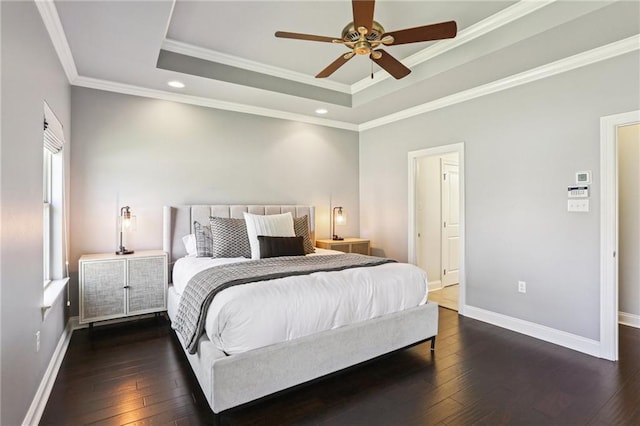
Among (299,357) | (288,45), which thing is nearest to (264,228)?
(299,357)

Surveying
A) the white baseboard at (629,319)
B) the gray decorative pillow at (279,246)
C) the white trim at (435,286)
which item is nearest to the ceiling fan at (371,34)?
the gray decorative pillow at (279,246)

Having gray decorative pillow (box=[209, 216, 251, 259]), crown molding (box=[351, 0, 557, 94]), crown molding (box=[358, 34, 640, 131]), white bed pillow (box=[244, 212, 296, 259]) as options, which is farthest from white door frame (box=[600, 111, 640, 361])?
gray decorative pillow (box=[209, 216, 251, 259])

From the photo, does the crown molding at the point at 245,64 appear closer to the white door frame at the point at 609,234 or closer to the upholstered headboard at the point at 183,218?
the upholstered headboard at the point at 183,218

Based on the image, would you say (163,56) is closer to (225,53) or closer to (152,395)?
(225,53)

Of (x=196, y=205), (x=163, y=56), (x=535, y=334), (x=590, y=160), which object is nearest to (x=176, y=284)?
(x=196, y=205)

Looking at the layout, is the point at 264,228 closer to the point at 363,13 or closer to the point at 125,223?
the point at 125,223

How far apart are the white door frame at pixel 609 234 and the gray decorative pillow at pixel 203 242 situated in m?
3.77

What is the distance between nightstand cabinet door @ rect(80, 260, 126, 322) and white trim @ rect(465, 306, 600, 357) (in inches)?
153

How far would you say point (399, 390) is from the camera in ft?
7.78

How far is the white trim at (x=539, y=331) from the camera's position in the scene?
2.99 metres

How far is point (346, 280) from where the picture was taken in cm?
253

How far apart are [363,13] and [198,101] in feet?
8.99

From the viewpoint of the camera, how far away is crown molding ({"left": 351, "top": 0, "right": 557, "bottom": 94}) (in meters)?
2.60

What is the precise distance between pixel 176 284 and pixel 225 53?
2495mm
